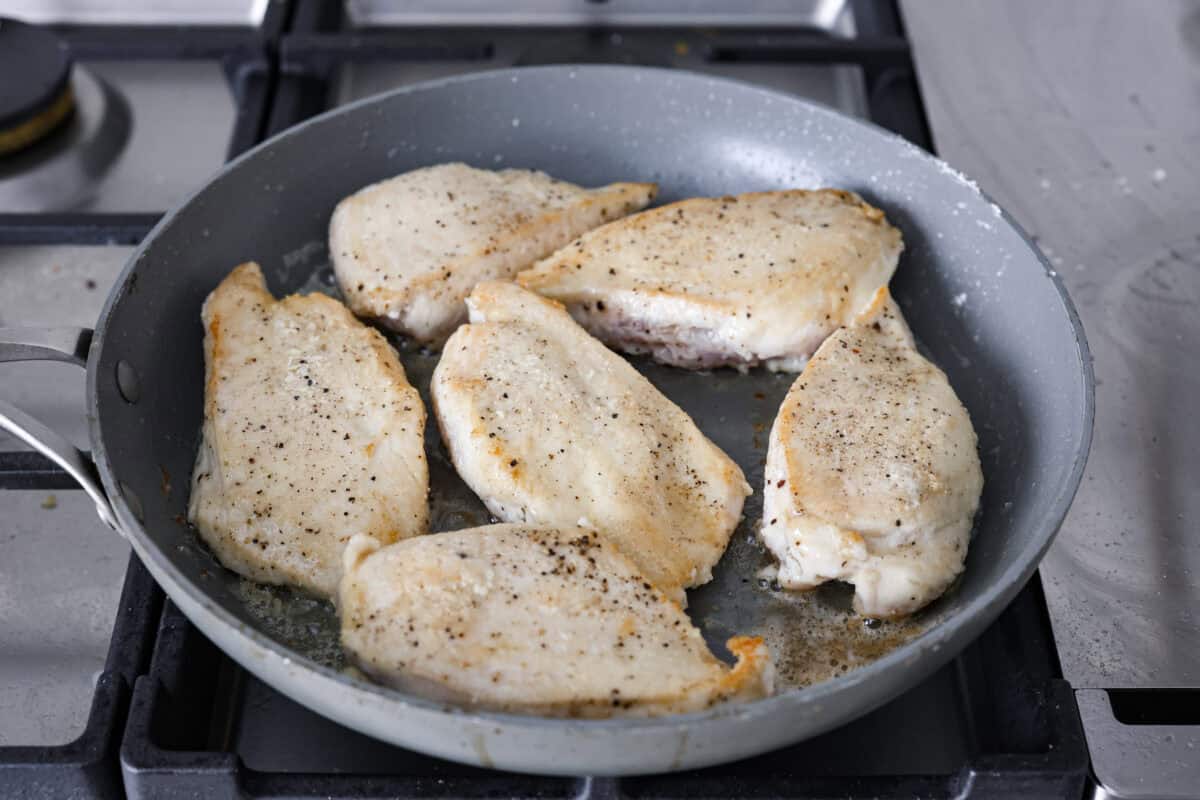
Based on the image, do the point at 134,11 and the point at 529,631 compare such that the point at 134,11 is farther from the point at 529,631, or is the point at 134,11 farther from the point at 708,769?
the point at 708,769

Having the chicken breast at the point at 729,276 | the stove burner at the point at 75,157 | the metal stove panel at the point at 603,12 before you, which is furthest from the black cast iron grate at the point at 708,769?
the metal stove panel at the point at 603,12

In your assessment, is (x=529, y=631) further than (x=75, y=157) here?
No

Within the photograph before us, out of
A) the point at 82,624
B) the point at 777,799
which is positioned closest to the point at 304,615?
the point at 82,624

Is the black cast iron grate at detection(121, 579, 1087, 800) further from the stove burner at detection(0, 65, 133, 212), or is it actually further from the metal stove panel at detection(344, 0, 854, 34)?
the metal stove panel at detection(344, 0, 854, 34)

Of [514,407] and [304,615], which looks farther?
[514,407]

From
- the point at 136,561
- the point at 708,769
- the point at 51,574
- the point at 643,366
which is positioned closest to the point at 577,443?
the point at 643,366

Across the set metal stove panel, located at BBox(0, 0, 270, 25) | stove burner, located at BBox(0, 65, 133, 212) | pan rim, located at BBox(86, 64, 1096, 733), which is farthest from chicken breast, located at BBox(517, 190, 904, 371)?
metal stove panel, located at BBox(0, 0, 270, 25)

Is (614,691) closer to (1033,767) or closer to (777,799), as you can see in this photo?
(777,799)

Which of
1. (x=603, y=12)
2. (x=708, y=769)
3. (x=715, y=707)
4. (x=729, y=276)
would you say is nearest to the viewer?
(x=715, y=707)
